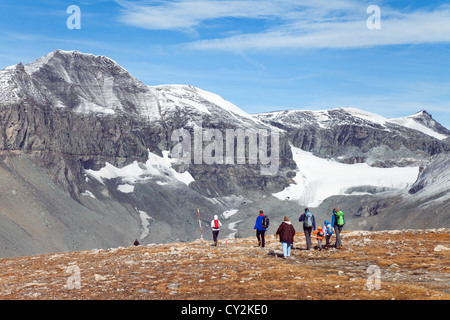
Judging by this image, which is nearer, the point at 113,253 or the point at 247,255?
the point at 247,255

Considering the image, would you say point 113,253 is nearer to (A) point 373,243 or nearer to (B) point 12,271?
(B) point 12,271

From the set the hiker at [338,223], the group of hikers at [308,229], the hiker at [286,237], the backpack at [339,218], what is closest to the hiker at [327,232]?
the group of hikers at [308,229]

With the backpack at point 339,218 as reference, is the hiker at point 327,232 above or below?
below

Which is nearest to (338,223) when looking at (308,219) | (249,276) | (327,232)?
(327,232)

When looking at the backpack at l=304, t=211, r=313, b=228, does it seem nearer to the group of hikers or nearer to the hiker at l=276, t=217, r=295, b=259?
the group of hikers

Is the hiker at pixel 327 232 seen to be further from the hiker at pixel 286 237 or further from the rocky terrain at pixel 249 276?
the hiker at pixel 286 237

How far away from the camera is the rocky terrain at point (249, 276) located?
53.7 feet

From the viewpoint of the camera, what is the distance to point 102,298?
54.9ft

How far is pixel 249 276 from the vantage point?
19.8 m

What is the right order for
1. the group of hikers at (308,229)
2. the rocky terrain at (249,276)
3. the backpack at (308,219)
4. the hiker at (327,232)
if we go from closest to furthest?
the rocky terrain at (249,276) < the group of hikers at (308,229) < the backpack at (308,219) < the hiker at (327,232)

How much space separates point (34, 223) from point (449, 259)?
150 metres

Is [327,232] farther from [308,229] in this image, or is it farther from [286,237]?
[286,237]
